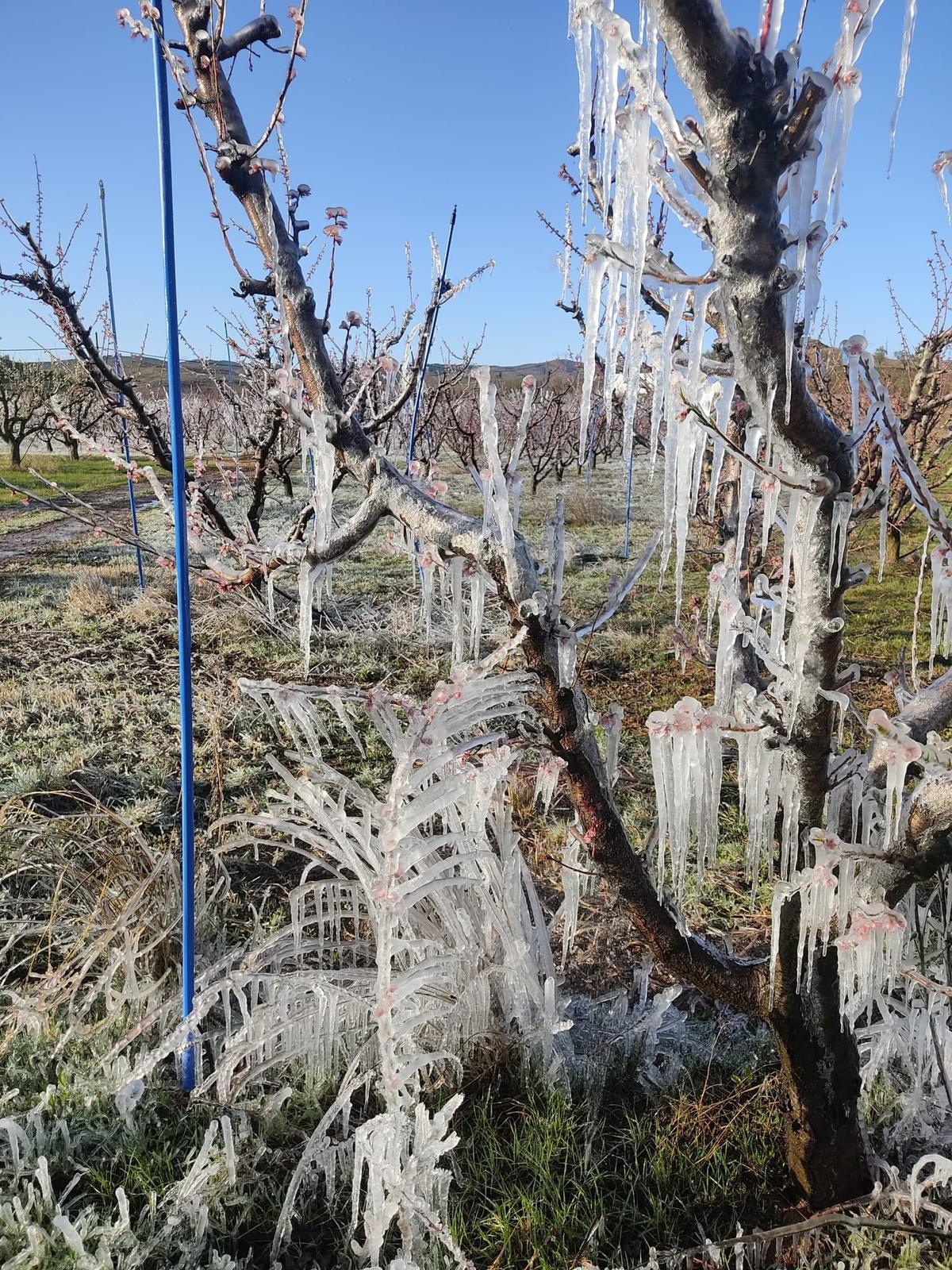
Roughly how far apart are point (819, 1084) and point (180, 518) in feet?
6.55

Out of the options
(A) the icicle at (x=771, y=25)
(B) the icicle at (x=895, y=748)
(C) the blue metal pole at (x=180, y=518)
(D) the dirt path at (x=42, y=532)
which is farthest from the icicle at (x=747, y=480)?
(D) the dirt path at (x=42, y=532)

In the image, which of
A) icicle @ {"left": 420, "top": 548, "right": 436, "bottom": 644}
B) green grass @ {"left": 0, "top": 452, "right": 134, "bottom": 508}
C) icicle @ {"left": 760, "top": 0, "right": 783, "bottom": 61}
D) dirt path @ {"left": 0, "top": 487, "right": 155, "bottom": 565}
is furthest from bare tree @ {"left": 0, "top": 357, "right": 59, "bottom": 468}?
icicle @ {"left": 760, "top": 0, "right": 783, "bottom": 61}

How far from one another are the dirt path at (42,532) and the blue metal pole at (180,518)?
7.79 m

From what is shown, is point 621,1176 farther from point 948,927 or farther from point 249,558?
point 249,558

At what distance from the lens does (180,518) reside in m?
1.90

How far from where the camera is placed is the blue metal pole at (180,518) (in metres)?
1.79

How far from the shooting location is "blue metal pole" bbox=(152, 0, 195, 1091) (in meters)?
1.79

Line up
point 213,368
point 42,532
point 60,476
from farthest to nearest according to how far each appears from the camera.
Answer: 1. point 60,476
2. point 42,532
3. point 213,368

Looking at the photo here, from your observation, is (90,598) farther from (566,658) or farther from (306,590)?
(566,658)

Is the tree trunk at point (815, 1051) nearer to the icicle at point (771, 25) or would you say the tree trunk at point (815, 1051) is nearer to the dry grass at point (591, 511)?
the icicle at point (771, 25)

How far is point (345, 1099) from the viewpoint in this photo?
1918mm

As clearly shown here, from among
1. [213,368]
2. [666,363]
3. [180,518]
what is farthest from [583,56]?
[213,368]

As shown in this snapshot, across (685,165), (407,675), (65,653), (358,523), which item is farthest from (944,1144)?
(65,653)

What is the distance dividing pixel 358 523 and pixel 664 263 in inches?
35.6
